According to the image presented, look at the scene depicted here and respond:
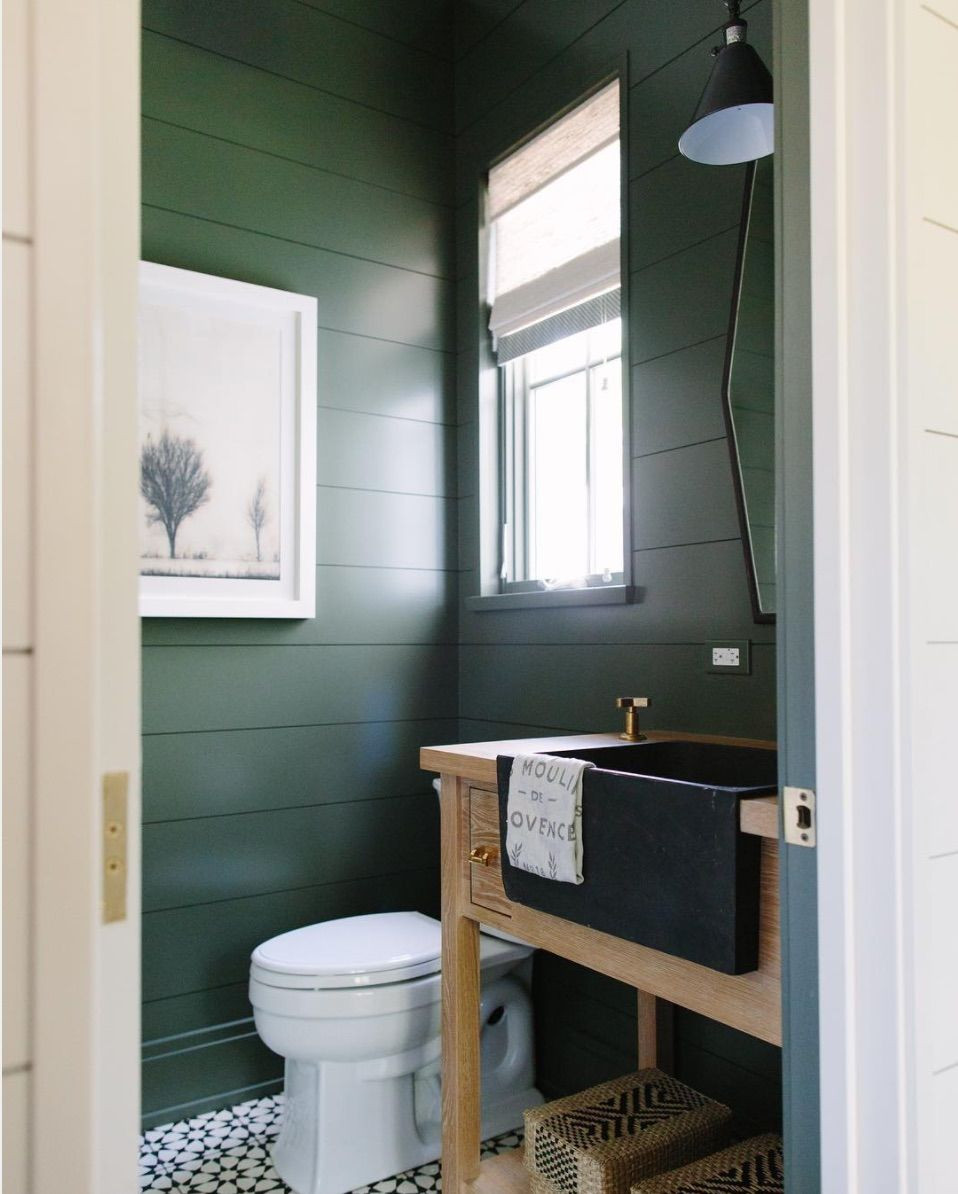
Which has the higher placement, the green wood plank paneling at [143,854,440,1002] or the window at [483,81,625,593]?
the window at [483,81,625,593]

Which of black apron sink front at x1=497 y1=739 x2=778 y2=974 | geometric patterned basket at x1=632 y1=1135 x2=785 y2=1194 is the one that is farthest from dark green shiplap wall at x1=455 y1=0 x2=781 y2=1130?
black apron sink front at x1=497 y1=739 x2=778 y2=974

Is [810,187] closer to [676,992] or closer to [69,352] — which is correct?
[69,352]

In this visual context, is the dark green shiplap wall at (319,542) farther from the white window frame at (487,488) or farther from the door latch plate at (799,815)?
the door latch plate at (799,815)

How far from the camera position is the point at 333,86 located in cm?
260

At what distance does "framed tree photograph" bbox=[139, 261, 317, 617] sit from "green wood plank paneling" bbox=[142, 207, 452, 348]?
58mm

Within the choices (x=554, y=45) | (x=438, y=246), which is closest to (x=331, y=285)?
(x=438, y=246)

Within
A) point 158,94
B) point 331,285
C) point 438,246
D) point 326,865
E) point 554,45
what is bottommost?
point 326,865

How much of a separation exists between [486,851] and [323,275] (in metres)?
1.64

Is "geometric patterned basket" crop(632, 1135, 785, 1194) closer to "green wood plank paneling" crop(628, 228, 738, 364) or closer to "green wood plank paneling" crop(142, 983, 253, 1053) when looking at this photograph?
"green wood plank paneling" crop(142, 983, 253, 1053)

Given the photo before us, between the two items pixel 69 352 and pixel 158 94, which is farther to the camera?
pixel 158 94

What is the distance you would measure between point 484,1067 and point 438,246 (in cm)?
220

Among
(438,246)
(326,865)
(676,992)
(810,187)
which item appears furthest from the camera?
(438,246)

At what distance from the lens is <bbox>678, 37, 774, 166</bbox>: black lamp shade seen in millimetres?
1565

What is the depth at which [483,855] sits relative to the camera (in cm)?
171
